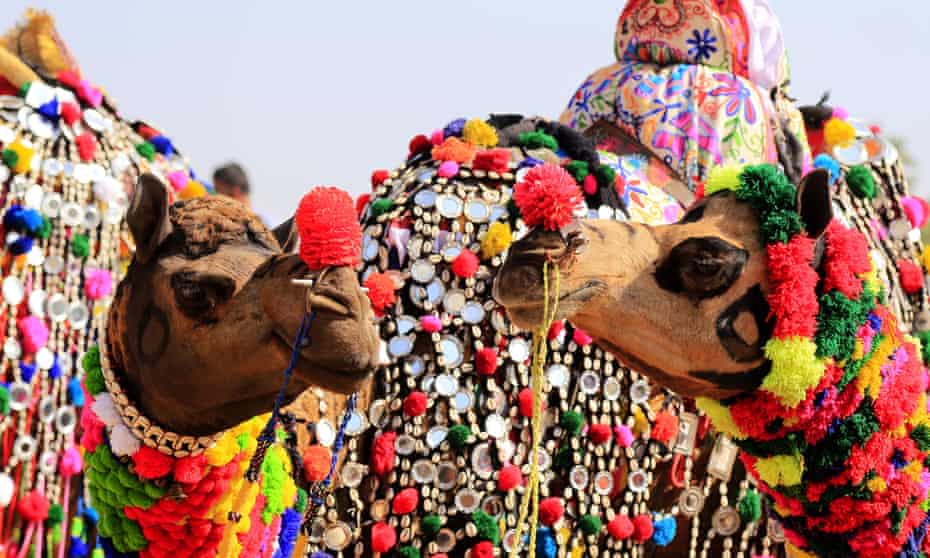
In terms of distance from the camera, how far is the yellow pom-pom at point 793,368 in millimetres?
3459

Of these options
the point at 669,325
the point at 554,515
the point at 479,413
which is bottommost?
the point at 554,515

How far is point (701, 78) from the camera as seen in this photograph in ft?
18.8

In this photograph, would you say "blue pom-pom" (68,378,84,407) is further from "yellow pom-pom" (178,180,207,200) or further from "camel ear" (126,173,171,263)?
"camel ear" (126,173,171,263)

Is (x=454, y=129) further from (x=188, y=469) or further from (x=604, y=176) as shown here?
(x=188, y=469)

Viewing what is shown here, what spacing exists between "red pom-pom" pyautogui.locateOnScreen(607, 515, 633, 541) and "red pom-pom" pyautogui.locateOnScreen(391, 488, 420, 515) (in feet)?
2.23

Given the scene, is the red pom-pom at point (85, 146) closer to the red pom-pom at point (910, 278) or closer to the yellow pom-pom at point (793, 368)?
the yellow pom-pom at point (793, 368)

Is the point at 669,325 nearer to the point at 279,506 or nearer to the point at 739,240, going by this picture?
the point at 739,240

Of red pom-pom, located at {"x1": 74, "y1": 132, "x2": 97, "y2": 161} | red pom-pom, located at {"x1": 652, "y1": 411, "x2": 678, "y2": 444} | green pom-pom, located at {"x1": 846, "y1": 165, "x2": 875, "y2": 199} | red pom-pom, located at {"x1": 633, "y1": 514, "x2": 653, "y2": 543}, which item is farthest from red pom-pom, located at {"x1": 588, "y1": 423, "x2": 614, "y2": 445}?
red pom-pom, located at {"x1": 74, "y1": 132, "x2": 97, "y2": 161}

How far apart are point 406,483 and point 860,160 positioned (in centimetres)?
246

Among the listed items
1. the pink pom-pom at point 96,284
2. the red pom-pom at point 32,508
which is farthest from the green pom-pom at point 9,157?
the red pom-pom at point 32,508

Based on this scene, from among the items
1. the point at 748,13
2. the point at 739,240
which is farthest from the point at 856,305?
the point at 748,13

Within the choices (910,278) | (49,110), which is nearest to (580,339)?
(910,278)

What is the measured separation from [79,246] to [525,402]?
175 centimetres

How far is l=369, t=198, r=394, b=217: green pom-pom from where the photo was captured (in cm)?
487
